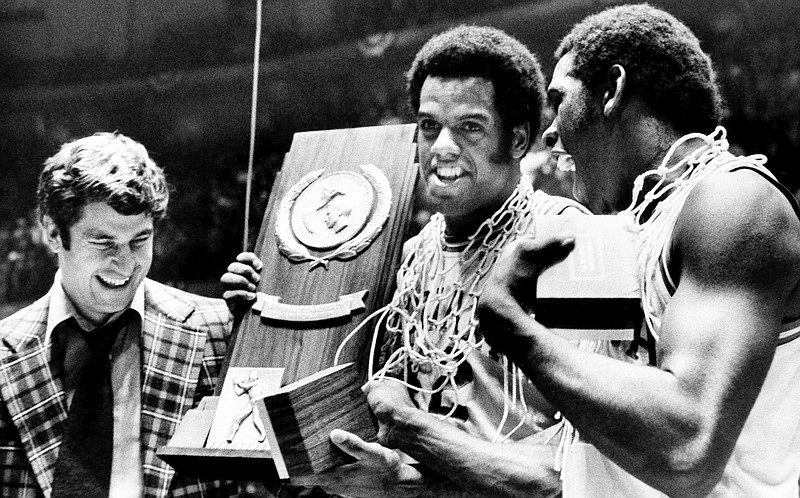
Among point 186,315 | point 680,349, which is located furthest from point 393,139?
point 680,349

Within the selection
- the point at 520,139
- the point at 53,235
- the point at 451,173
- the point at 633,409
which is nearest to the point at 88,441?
the point at 53,235

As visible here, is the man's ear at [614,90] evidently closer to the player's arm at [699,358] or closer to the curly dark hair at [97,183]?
Answer: the player's arm at [699,358]

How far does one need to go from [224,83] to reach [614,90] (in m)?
1.48

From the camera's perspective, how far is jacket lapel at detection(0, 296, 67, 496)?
1.85 metres

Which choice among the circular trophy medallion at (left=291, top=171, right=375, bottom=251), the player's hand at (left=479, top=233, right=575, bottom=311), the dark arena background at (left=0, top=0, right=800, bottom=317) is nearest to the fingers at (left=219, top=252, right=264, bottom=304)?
the circular trophy medallion at (left=291, top=171, right=375, bottom=251)

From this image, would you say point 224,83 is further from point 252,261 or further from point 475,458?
point 475,458

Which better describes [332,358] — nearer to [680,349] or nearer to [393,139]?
[393,139]

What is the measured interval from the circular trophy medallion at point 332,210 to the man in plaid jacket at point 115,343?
0.37m

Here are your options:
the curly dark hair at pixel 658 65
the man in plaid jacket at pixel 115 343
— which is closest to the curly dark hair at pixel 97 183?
the man in plaid jacket at pixel 115 343

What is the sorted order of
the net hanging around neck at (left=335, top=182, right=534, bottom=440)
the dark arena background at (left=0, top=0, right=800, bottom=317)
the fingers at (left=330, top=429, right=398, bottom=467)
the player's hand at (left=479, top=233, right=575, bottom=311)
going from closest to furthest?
the player's hand at (left=479, top=233, right=575, bottom=311), the fingers at (left=330, top=429, right=398, bottom=467), the net hanging around neck at (left=335, top=182, right=534, bottom=440), the dark arena background at (left=0, top=0, right=800, bottom=317)

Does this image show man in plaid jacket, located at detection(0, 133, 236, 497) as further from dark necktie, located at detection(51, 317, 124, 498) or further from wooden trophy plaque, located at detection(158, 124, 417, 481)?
wooden trophy plaque, located at detection(158, 124, 417, 481)

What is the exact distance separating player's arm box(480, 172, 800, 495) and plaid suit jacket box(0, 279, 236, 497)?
1.06 metres

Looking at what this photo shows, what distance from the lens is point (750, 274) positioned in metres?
1.01

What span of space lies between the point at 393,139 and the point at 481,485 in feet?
2.36
